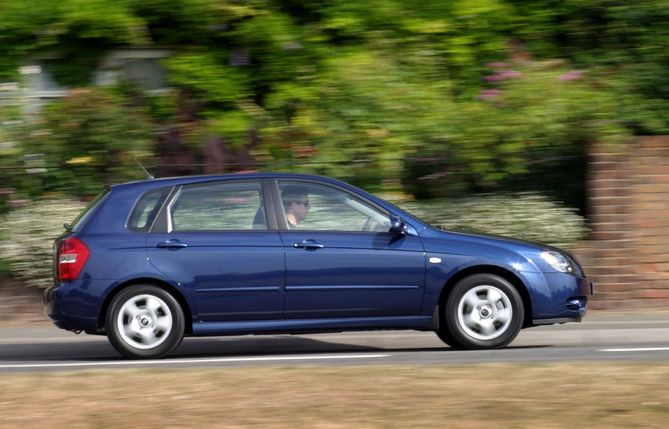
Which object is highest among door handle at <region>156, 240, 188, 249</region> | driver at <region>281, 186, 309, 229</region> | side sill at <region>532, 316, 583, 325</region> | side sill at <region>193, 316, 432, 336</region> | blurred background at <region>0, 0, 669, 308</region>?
blurred background at <region>0, 0, 669, 308</region>

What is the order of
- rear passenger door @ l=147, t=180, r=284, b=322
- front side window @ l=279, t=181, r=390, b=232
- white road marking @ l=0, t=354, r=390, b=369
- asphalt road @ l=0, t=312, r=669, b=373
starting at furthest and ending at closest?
front side window @ l=279, t=181, r=390, b=232, rear passenger door @ l=147, t=180, r=284, b=322, white road marking @ l=0, t=354, r=390, b=369, asphalt road @ l=0, t=312, r=669, b=373

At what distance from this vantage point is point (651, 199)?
1338 centimetres

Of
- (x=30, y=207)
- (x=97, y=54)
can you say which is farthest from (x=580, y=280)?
(x=97, y=54)

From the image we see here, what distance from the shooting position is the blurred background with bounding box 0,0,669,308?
13430 millimetres

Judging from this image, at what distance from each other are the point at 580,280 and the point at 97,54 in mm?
8506

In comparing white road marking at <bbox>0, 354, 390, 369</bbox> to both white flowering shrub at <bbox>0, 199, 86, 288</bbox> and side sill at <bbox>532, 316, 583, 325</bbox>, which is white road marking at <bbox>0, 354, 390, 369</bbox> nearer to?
side sill at <bbox>532, 316, 583, 325</bbox>

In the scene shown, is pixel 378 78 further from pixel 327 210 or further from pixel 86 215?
pixel 86 215

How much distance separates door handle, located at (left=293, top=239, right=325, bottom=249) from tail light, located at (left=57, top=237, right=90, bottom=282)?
165cm

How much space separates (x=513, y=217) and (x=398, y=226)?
13.1 feet

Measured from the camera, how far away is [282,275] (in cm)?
972

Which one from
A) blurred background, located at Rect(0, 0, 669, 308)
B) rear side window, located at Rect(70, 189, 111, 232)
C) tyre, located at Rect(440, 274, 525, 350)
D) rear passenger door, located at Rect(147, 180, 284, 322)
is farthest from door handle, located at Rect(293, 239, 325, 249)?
blurred background, located at Rect(0, 0, 669, 308)

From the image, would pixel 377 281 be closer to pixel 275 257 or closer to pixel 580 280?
pixel 275 257

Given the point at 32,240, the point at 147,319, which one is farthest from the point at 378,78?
the point at 147,319

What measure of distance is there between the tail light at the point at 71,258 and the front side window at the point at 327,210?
164 cm
